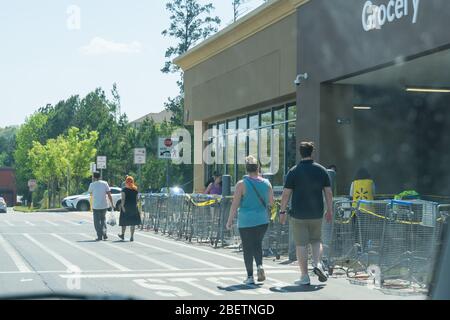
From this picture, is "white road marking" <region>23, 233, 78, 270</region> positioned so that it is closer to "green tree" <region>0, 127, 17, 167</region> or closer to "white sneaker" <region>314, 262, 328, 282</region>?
"white sneaker" <region>314, 262, 328, 282</region>

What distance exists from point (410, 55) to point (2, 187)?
10704 centimetres

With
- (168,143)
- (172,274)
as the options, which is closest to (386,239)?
(172,274)

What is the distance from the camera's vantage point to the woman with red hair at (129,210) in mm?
18875

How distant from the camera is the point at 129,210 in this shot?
19.0m

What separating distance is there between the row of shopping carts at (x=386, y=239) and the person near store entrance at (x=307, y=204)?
0.81 meters

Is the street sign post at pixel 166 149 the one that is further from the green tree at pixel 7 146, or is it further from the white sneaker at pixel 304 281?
the green tree at pixel 7 146

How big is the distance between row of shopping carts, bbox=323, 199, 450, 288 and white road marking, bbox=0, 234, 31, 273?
4791 mm

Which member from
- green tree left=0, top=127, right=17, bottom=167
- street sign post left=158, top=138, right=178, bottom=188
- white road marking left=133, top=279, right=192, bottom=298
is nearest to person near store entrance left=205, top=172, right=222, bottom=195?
street sign post left=158, top=138, right=178, bottom=188

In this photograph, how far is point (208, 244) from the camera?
704 inches

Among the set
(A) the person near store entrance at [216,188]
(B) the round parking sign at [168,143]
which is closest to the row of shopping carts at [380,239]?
(A) the person near store entrance at [216,188]

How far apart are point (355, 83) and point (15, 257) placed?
9938 mm

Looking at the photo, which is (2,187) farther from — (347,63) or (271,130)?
(347,63)
